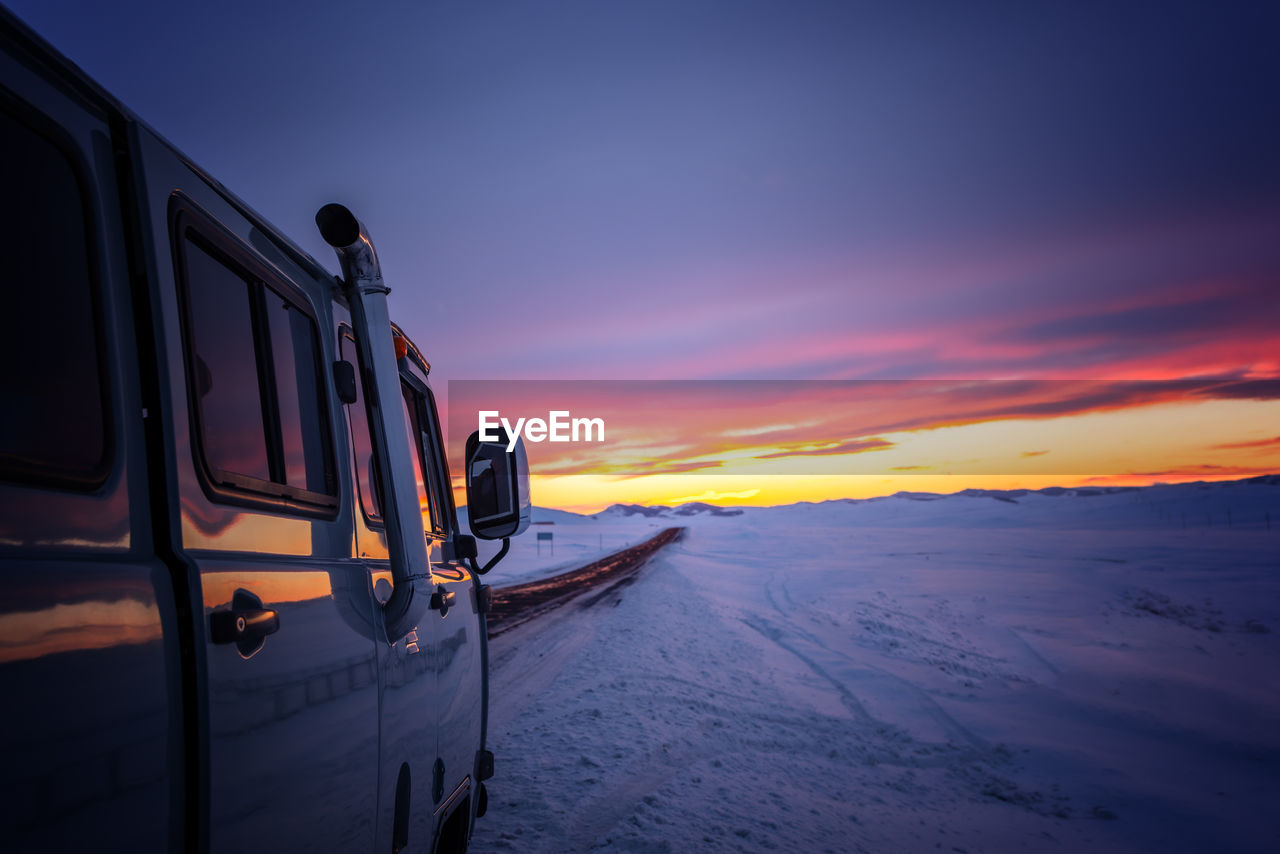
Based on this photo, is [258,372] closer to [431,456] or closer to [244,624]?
[244,624]

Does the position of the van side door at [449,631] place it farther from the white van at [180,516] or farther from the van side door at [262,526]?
the van side door at [262,526]

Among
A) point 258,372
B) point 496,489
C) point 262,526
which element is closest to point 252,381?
point 258,372

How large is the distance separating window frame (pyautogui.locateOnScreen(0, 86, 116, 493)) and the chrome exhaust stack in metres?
0.87

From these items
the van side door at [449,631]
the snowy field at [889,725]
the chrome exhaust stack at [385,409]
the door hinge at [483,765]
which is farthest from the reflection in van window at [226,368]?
the snowy field at [889,725]

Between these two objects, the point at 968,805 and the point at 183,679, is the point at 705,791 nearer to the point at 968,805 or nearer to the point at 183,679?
the point at 968,805

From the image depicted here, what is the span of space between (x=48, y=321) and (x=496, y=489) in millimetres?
2148

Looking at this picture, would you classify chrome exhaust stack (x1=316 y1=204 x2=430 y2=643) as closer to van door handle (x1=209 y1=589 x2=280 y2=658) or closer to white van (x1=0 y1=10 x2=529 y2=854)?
white van (x1=0 y1=10 x2=529 y2=854)

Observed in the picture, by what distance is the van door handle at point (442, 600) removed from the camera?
9.14ft

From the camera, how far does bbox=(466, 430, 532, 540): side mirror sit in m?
3.25

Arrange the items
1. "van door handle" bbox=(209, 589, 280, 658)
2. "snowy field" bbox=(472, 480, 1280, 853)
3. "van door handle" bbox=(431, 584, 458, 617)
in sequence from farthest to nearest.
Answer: "snowy field" bbox=(472, 480, 1280, 853)
"van door handle" bbox=(431, 584, 458, 617)
"van door handle" bbox=(209, 589, 280, 658)

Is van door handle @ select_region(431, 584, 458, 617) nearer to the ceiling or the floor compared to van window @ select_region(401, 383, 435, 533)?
nearer to the floor

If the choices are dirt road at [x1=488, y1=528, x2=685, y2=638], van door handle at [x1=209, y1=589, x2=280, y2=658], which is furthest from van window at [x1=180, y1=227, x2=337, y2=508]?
dirt road at [x1=488, y1=528, x2=685, y2=638]

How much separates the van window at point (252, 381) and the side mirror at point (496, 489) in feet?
3.62

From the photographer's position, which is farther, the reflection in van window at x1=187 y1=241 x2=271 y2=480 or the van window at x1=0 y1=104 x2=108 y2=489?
the reflection in van window at x1=187 y1=241 x2=271 y2=480
